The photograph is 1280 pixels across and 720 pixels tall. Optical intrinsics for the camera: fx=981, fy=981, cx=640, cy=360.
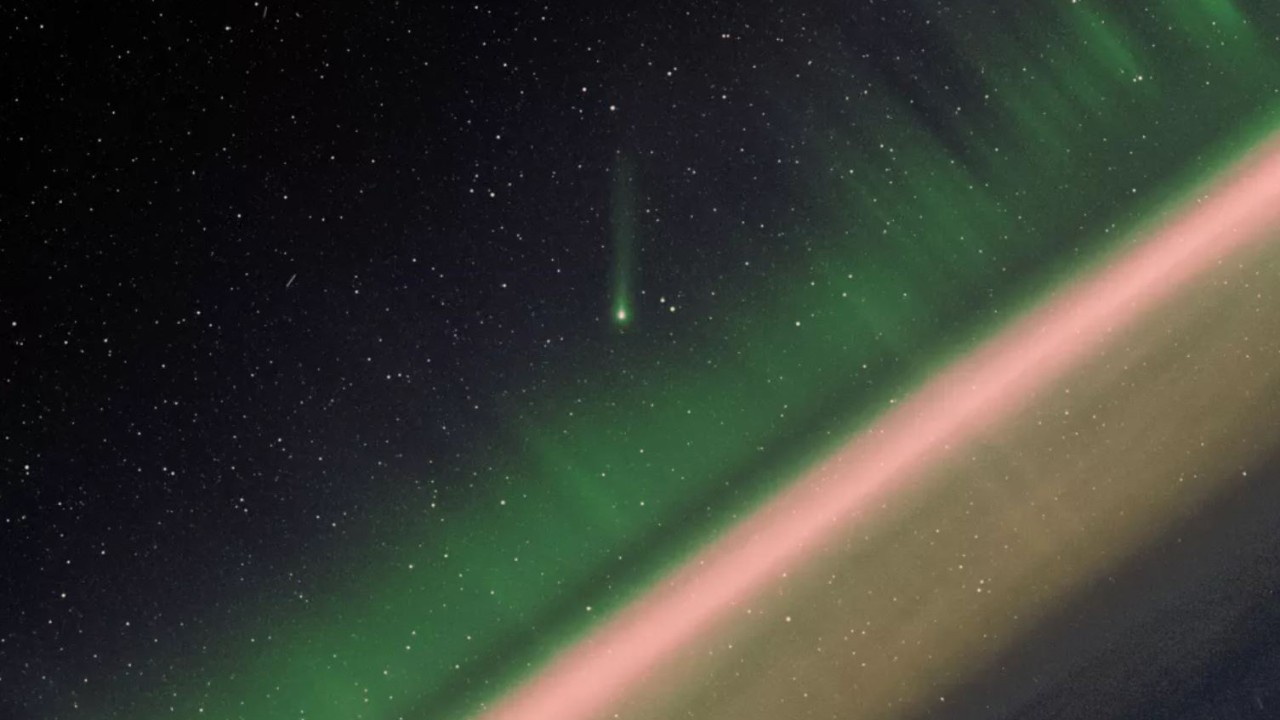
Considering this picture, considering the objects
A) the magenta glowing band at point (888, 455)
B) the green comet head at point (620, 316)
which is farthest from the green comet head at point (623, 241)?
the magenta glowing band at point (888, 455)

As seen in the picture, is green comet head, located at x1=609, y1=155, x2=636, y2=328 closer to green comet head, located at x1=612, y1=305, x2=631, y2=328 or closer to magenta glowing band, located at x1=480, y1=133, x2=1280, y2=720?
green comet head, located at x1=612, y1=305, x2=631, y2=328

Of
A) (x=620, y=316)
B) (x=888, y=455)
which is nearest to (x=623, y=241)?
(x=620, y=316)

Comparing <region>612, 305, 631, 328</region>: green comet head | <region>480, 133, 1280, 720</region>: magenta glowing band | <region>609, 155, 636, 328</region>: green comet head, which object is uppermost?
<region>609, 155, 636, 328</region>: green comet head

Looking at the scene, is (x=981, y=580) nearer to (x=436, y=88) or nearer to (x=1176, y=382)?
(x=1176, y=382)

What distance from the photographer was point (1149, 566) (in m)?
0.39

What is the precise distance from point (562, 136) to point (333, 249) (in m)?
0.10

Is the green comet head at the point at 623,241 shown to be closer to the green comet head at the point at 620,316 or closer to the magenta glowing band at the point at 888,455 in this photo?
the green comet head at the point at 620,316

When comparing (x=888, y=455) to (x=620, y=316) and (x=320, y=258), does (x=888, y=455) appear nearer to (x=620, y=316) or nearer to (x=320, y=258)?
(x=620, y=316)

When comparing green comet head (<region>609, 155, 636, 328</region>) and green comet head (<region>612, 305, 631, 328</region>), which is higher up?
green comet head (<region>609, 155, 636, 328</region>)

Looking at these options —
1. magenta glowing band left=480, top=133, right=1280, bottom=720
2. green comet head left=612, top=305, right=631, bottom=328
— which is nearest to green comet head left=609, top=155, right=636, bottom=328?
green comet head left=612, top=305, right=631, bottom=328

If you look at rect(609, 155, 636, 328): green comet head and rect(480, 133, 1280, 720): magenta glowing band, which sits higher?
rect(609, 155, 636, 328): green comet head

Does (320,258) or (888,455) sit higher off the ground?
(320,258)

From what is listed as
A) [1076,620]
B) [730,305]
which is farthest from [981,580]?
[730,305]

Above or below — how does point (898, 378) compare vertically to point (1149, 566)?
above
